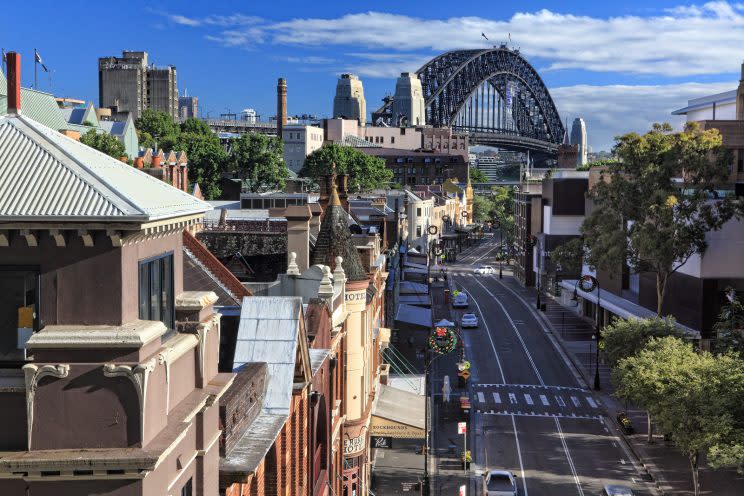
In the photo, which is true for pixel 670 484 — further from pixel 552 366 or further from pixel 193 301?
pixel 193 301

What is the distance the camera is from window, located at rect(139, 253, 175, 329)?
37.9ft

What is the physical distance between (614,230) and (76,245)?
70.3 m

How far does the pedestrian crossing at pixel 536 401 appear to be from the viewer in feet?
207

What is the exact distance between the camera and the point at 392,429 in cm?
4719

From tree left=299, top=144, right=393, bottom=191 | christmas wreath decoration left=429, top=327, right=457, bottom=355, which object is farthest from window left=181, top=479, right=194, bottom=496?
tree left=299, top=144, right=393, bottom=191

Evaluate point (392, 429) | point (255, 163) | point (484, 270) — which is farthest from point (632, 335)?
point (484, 270)

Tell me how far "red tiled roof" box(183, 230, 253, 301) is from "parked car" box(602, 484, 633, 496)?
21416 mm

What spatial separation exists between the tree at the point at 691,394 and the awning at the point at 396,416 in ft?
36.4

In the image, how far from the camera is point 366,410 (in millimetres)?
39844

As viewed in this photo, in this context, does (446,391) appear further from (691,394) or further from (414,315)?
(691,394)

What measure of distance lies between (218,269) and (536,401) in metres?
41.0

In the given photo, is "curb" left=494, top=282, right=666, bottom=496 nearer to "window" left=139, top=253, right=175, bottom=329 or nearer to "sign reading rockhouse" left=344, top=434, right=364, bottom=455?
"sign reading rockhouse" left=344, top=434, right=364, bottom=455

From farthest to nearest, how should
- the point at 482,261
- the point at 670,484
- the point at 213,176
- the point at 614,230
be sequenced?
the point at 482,261, the point at 213,176, the point at 614,230, the point at 670,484

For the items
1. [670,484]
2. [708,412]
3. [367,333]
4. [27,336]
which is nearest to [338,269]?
[367,333]
